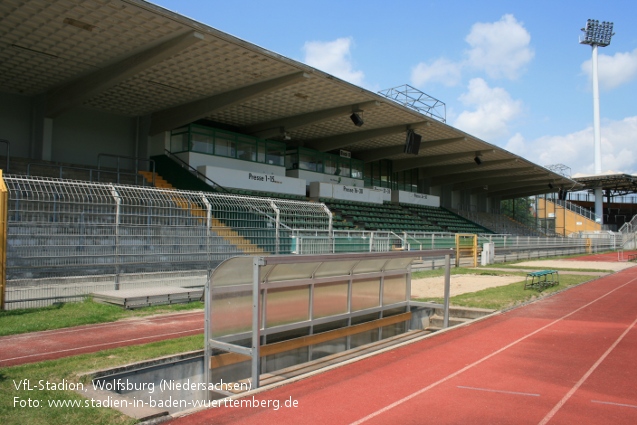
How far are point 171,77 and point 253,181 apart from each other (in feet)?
27.9

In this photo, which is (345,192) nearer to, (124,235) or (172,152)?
(172,152)

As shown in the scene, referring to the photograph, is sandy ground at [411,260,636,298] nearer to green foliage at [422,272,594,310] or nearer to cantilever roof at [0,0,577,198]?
green foliage at [422,272,594,310]

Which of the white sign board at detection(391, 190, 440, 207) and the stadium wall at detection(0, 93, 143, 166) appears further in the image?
the white sign board at detection(391, 190, 440, 207)

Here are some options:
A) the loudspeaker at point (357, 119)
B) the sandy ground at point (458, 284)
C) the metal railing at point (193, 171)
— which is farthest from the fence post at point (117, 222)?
the loudspeaker at point (357, 119)

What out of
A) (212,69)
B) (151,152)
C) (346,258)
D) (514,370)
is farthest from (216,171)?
(514,370)

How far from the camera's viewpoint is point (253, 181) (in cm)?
2914

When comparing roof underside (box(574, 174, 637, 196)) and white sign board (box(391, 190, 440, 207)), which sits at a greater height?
roof underside (box(574, 174, 637, 196))

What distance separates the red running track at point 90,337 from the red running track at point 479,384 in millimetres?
3592

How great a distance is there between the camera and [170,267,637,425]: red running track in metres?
5.81

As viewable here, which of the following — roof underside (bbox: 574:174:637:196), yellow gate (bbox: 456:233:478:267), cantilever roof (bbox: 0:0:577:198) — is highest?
roof underside (bbox: 574:174:637:196)

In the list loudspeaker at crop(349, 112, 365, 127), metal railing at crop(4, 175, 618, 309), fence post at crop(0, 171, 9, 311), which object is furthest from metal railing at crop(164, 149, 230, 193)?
fence post at crop(0, 171, 9, 311)

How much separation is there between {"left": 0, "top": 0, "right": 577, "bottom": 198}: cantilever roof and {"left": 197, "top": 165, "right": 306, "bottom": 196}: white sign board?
2555 mm

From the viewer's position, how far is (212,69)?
21312mm

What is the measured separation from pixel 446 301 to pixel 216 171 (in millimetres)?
17192
